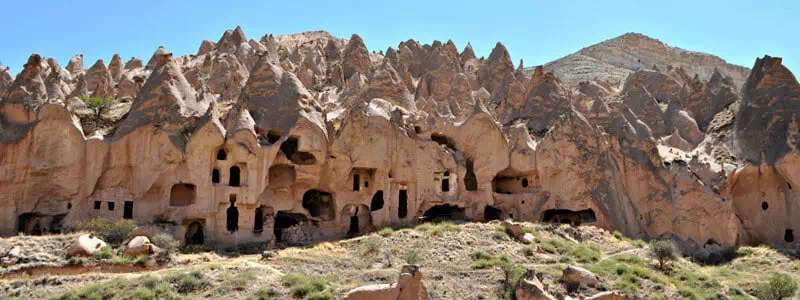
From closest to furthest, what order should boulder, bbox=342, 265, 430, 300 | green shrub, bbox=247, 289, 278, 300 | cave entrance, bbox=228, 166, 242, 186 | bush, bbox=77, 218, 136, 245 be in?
boulder, bbox=342, 265, 430, 300 → green shrub, bbox=247, 289, 278, 300 → bush, bbox=77, 218, 136, 245 → cave entrance, bbox=228, 166, 242, 186

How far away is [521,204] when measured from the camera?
38594 millimetres

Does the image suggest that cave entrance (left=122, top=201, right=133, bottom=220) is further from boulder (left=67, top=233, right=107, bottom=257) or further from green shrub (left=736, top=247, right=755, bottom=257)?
green shrub (left=736, top=247, right=755, bottom=257)

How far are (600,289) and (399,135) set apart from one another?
44.3ft

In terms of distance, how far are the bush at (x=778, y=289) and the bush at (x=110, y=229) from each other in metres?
22.4

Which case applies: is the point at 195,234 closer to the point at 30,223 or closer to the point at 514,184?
the point at 30,223

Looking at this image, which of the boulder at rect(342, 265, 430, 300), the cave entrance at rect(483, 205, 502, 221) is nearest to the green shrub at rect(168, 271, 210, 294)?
the boulder at rect(342, 265, 430, 300)

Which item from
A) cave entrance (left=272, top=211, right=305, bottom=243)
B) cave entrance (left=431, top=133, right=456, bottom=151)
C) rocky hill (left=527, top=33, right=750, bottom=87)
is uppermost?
rocky hill (left=527, top=33, right=750, bottom=87)

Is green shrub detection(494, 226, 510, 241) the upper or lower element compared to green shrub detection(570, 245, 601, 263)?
upper

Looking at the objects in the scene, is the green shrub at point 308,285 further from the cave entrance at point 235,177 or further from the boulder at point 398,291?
the cave entrance at point 235,177

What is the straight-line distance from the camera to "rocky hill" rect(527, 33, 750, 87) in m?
99.0

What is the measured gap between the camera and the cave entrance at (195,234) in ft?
112

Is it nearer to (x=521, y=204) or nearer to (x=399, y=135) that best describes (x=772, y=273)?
(x=521, y=204)

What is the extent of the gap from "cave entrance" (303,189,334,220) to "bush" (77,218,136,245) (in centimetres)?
856

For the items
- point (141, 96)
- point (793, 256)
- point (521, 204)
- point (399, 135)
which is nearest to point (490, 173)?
point (521, 204)
